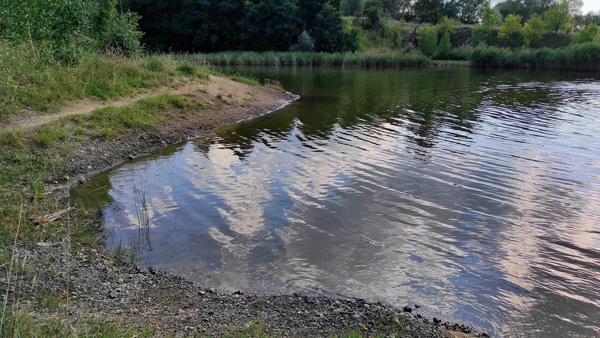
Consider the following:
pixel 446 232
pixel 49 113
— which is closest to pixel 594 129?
pixel 446 232

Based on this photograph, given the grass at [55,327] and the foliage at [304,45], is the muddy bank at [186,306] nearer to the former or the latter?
the grass at [55,327]

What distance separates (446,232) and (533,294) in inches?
80.9

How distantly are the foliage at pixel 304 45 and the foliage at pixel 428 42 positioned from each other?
2193 cm

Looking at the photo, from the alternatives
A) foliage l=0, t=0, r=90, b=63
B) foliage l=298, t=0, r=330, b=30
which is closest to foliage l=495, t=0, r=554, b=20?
foliage l=298, t=0, r=330, b=30

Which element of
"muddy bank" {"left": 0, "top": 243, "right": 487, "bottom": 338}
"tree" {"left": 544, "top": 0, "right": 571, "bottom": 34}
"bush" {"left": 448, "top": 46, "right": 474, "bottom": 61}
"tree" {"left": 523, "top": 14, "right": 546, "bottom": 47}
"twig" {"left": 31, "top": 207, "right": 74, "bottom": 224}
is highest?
"tree" {"left": 544, "top": 0, "right": 571, "bottom": 34}

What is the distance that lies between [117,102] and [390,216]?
11.2 m

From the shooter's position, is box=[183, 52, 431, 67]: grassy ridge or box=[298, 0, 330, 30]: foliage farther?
box=[298, 0, 330, 30]: foliage

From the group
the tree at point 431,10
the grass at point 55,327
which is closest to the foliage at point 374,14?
the tree at point 431,10

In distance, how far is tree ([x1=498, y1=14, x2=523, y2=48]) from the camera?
73062mm

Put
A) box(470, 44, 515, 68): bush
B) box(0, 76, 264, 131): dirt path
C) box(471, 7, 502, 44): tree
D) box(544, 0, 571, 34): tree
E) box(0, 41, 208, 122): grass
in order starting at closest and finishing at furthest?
box(0, 76, 264, 131): dirt path < box(0, 41, 208, 122): grass < box(470, 44, 515, 68): bush < box(544, 0, 571, 34): tree < box(471, 7, 502, 44): tree

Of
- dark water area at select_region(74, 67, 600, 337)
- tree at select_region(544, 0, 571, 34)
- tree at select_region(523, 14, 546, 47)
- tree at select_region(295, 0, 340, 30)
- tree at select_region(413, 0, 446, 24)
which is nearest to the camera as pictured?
dark water area at select_region(74, 67, 600, 337)

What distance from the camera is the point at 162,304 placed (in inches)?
205

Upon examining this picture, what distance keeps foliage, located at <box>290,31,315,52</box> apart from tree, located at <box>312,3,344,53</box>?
2.95 m

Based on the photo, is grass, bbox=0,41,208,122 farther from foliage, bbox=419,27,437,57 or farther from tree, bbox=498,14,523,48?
tree, bbox=498,14,523,48
